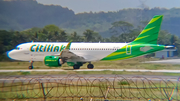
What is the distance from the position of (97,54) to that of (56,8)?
118035 mm

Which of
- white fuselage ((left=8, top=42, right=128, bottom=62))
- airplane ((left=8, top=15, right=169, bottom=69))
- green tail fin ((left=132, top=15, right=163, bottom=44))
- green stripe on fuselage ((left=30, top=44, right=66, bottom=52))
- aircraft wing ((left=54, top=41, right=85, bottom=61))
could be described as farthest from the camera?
green stripe on fuselage ((left=30, top=44, right=66, bottom=52))

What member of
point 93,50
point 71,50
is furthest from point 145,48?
point 71,50

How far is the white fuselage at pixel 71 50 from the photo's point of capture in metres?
27.6

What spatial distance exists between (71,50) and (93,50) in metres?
2.97

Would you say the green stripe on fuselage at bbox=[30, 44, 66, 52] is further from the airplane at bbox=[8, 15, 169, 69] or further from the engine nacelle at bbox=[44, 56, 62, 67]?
the engine nacelle at bbox=[44, 56, 62, 67]

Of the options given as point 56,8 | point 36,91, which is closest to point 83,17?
point 56,8

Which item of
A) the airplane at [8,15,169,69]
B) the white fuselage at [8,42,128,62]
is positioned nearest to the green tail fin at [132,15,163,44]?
the airplane at [8,15,169,69]

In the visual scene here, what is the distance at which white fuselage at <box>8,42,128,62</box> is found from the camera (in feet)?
90.4

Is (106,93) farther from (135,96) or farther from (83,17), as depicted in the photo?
(83,17)

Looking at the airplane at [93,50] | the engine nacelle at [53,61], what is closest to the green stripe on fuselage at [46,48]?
the airplane at [93,50]

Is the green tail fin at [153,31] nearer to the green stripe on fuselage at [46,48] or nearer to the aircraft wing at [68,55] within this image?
the aircraft wing at [68,55]

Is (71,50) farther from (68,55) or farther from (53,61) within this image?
(53,61)

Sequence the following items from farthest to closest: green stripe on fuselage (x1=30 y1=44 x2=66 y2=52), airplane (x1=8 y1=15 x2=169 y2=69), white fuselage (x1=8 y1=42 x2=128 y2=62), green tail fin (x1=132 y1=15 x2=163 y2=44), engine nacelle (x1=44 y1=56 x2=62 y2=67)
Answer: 1. green stripe on fuselage (x1=30 y1=44 x2=66 y2=52)
2. white fuselage (x1=8 y1=42 x2=128 y2=62)
3. green tail fin (x1=132 y1=15 x2=163 y2=44)
4. airplane (x1=8 y1=15 x2=169 y2=69)
5. engine nacelle (x1=44 y1=56 x2=62 y2=67)

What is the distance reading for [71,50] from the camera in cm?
2830
